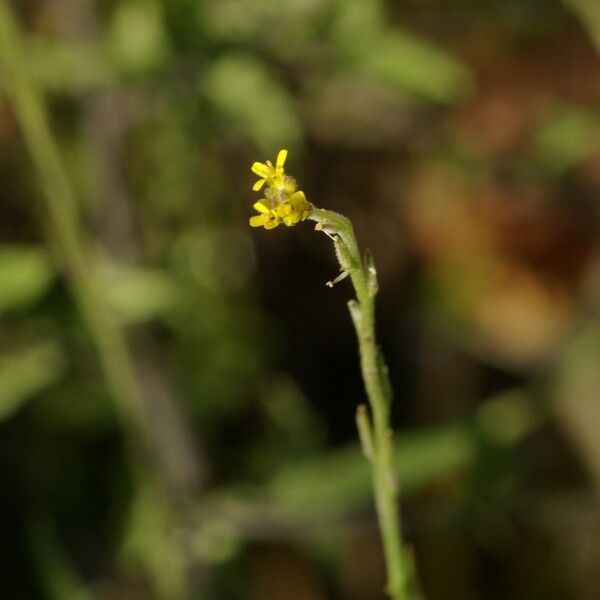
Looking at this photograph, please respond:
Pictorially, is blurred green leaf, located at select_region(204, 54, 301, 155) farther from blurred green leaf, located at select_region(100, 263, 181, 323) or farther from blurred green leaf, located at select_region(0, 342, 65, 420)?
blurred green leaf, located at select_region(0, 342, 65, 420)

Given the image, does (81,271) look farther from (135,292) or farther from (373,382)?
(373,382)

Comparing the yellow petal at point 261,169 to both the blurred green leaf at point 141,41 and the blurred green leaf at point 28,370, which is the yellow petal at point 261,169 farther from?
the blurred green leaf at point 28,370

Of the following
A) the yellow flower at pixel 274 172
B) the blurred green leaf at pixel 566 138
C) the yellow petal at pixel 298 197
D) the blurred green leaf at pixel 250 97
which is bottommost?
the yellow petal at pixel 298 197

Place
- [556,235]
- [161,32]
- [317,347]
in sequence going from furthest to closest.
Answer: [556,235] < [317,347] < [161,32]

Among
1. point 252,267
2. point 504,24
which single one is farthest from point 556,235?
point 252,267

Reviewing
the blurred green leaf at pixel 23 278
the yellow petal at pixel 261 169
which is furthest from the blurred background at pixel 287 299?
the yellow petal at pixel 261 169

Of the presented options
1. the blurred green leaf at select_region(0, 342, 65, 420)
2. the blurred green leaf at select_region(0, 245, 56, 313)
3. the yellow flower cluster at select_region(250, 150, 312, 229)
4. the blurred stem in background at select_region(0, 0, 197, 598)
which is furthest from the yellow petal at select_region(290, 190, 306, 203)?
the blurred green leaf at select_region(0, 342, 65, 420)

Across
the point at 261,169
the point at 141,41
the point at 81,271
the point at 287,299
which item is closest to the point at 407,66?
the point at 141,41

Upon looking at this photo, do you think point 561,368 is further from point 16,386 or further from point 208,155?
point 16,386
